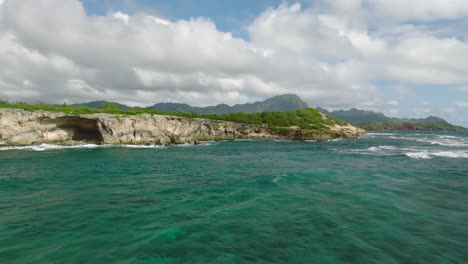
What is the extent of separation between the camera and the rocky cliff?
2202 inches

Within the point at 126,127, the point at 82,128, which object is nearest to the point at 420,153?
the point at 126,127

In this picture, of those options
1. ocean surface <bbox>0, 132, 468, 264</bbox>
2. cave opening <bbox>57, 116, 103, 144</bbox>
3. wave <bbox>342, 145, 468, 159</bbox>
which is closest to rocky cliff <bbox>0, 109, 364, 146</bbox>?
cave opening <bbox>57, 116, 103, 144</bbox>

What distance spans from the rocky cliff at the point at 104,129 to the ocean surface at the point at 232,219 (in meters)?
37.5

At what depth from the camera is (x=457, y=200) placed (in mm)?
18188

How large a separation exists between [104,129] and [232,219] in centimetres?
5735

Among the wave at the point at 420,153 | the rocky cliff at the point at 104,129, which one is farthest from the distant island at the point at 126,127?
the wave at the point at 420,153

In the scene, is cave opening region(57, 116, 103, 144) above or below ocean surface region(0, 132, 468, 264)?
above

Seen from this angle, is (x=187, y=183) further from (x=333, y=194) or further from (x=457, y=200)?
(x=457, y=200)

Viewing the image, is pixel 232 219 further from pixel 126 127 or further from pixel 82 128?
pixel 82 128

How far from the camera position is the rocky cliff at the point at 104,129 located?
55.9 m

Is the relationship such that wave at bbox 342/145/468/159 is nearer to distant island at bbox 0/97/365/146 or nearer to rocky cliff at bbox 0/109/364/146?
distant island at bbox 0/97/365/146

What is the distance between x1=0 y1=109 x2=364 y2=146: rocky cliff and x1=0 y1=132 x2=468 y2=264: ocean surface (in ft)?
123

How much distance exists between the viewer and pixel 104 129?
206ft

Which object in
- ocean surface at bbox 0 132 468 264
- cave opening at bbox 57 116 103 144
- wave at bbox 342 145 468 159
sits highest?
cave opening at bbox 57 116 103 144
